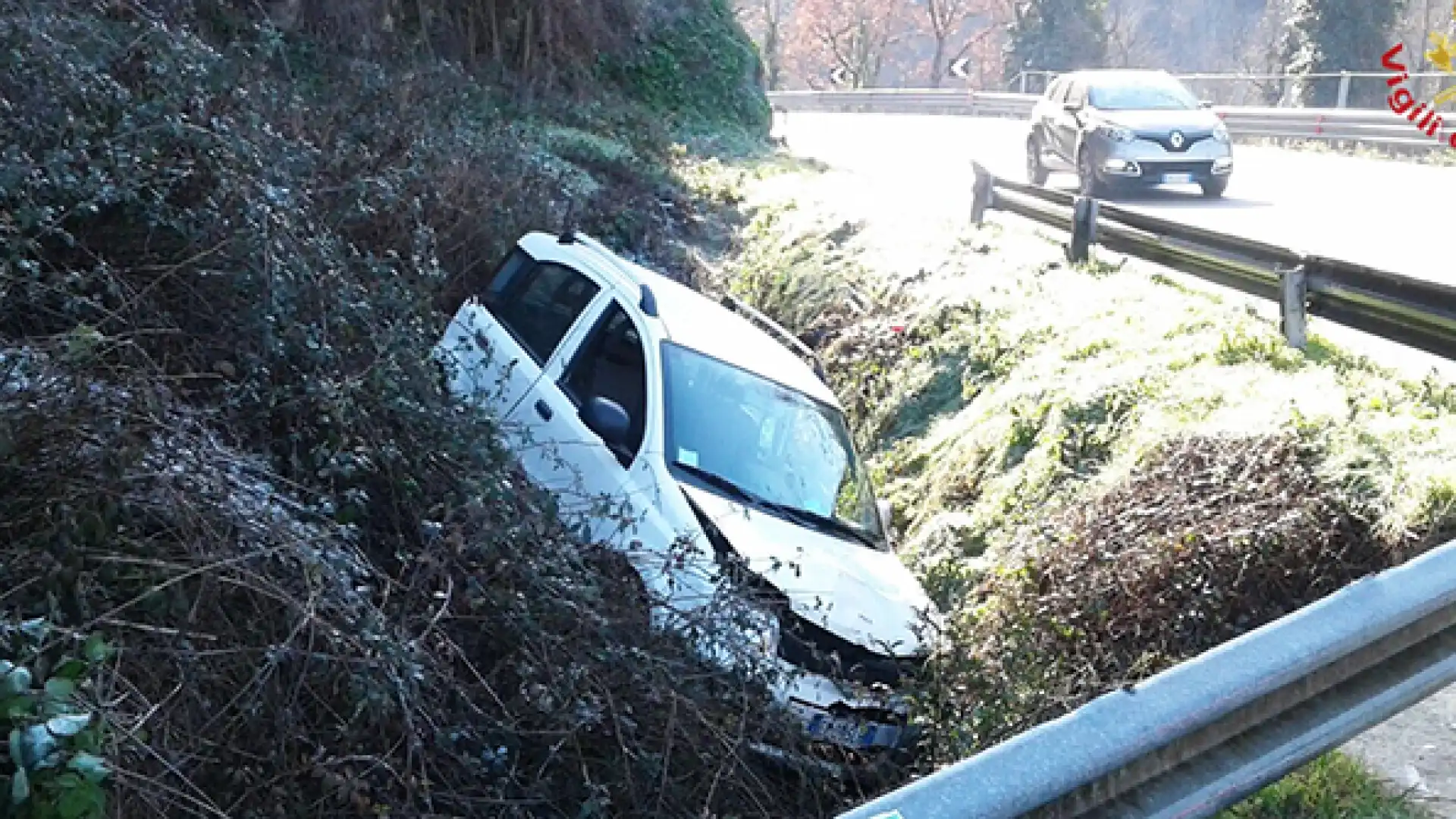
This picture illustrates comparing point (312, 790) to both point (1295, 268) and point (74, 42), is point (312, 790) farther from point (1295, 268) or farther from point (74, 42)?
point (1295, 268)

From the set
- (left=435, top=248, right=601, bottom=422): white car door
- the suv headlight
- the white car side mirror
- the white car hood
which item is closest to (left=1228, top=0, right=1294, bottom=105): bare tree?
the suv headlight

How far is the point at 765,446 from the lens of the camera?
23.5ft

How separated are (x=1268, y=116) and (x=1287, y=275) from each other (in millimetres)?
23705

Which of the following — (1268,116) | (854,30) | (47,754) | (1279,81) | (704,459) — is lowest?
(1279,81)

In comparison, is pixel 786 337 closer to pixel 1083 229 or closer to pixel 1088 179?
pixel 1083 229

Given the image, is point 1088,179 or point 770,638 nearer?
point 770,638

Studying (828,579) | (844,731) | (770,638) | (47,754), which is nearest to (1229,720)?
(47,754)

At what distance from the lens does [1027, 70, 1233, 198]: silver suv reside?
18625 mm

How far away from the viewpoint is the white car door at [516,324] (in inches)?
305

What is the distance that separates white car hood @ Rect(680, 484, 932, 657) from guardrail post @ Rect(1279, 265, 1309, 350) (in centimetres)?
365

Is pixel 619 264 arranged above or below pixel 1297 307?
above

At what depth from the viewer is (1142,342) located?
9.43 meters

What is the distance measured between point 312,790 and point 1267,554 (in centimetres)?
433

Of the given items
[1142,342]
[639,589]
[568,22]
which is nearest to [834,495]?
[639,589]
